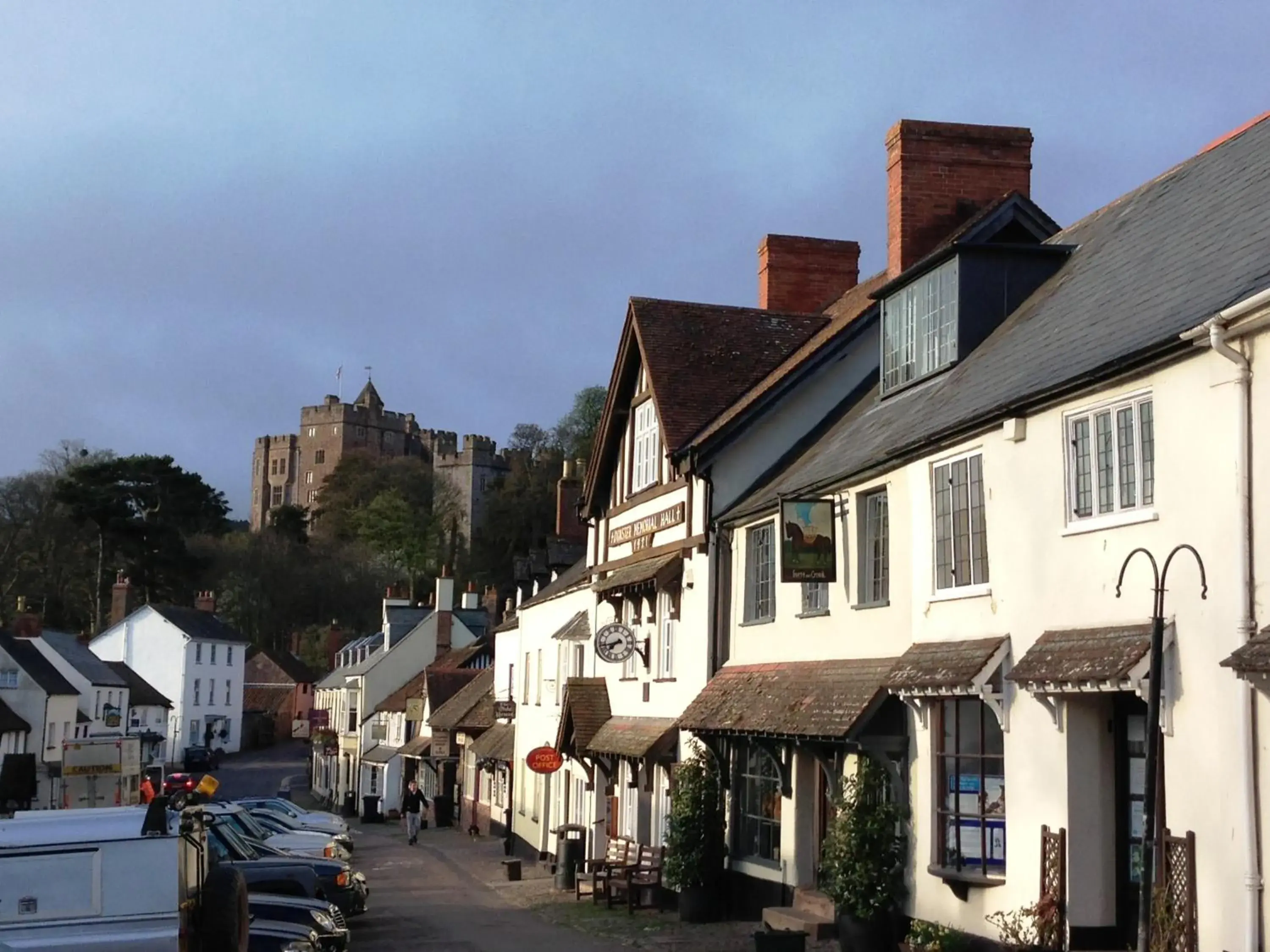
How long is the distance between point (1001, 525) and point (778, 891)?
23.7 ft

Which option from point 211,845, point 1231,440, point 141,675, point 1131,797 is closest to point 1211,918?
point 1131,797

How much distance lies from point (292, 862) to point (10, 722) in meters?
35.6

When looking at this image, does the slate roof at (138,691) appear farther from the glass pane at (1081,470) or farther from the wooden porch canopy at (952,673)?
the glass pane at (1081,470)

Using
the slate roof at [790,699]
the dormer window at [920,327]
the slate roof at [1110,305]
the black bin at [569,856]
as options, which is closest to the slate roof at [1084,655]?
the slate roof at [1110,305]

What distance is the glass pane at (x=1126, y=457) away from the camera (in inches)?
481

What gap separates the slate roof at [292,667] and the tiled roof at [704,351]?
79.3 metres

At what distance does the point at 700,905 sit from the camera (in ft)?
67.8

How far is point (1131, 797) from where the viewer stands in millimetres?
12773

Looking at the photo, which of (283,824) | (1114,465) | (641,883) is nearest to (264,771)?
(283,824)

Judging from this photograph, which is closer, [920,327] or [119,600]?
[920,327]

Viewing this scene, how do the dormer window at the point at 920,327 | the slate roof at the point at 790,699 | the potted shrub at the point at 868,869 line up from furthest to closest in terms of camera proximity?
the dormer window at the point at 920,327 → the slate roof at the point at 790,699 → the potted shrub at the point at 868,869

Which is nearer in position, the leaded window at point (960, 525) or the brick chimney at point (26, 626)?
the leaded window at point (960, 525)

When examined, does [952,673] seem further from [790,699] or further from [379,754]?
[379,754]

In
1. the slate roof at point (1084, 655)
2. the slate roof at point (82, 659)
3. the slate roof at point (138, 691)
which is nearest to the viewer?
the slate roof at point (1084, 655)
